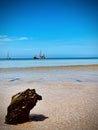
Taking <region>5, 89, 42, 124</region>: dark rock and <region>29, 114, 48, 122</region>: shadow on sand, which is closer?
<region>5, 89, 42, 124</region>: dark rock

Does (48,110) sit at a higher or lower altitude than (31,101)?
lower

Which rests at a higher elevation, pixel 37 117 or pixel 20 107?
pixel 20 107

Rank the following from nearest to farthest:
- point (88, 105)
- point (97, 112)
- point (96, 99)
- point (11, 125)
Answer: point (11, 125) < point (97, 112) < point (88, 105) < point (96, 99)

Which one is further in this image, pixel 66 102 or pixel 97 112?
pixel 66 102

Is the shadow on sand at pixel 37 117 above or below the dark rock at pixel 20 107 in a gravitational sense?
below

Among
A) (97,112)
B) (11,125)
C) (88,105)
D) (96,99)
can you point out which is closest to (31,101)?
(11,125)

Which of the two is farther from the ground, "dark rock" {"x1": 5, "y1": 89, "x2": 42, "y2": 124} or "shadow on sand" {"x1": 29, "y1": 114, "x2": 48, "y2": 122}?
"dark rock" {"x1": 5, "y1": 89, "x2": 42, "y2": 124}

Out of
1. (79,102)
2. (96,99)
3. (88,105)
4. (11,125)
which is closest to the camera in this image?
(11,125)

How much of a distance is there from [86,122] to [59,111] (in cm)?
110

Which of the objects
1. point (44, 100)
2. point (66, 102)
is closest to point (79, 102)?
point (66, 102)

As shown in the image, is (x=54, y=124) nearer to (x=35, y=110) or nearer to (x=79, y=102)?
(x=35, y=110)

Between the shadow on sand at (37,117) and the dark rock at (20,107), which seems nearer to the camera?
the dark rock at (20,107)

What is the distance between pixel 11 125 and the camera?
4742mm

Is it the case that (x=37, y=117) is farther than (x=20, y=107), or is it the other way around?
(x=37, y=117)
